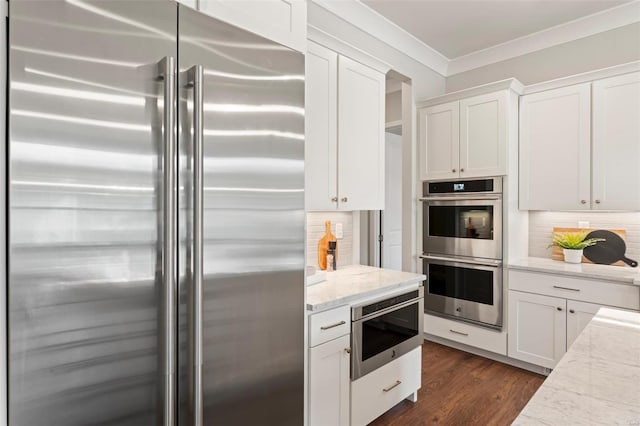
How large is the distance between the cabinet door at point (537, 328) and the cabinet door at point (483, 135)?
3.54ft

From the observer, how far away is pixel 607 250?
9.84ft

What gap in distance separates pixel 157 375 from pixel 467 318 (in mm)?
2814

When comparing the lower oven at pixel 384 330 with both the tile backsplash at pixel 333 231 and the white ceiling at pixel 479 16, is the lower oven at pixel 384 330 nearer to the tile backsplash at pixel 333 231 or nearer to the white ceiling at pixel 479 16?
the tile backsplash at pixel 333 231

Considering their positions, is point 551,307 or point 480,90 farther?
point 480,90

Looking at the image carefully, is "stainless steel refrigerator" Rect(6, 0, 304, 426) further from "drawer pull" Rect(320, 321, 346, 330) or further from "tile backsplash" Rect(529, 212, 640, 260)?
"tile backsplash" Rect(529, 212, 640, 260)

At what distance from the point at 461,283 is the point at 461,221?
555mm

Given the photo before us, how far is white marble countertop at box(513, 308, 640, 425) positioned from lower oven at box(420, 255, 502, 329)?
1.85 m

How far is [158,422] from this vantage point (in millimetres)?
1185

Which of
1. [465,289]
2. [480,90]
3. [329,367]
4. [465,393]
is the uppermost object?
[480,90]

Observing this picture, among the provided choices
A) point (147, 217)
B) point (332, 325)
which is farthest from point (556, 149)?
point (147, 217)

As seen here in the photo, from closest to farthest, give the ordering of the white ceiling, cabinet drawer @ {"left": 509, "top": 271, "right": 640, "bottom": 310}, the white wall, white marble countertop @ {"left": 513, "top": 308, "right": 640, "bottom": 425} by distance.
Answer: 1. white marble countertop @ {"left": 513, "top": 308, "right": 640, "bottom": 425}
2. cabinet drawer @ {"left": 509, "top": 271, "right": 640, "bottom": 310}
3. the white ceiling
4. the white wall

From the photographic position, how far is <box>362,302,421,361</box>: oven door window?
2072 mm

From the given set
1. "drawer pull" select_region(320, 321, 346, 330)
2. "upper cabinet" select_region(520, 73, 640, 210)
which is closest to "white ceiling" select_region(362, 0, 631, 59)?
"upper cabinet" select_region(520, 73, 640, 210)

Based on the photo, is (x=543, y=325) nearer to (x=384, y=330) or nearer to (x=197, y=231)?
(x=384, y=330)
